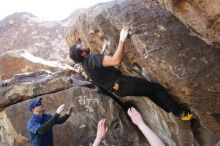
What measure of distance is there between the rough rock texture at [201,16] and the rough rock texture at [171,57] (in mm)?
392

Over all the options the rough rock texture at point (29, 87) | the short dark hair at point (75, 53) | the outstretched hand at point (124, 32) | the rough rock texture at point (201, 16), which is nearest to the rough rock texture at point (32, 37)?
the rough rock texture at point (29, 87)

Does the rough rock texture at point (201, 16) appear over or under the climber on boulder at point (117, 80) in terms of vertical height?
over

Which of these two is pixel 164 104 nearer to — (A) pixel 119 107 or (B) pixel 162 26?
(B) pixel 162 26

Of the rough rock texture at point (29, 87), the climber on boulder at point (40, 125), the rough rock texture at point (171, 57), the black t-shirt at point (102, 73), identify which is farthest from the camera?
the rough rock texture at point (29, 87)

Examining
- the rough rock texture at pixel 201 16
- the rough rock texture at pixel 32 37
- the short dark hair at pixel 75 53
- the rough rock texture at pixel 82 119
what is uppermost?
the rough rock texture at pixel 201 16

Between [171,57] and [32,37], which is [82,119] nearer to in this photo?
[171,57]

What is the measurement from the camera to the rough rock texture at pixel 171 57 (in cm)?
661

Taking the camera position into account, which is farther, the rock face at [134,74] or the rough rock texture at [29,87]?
the rough rock texture at [29,87]

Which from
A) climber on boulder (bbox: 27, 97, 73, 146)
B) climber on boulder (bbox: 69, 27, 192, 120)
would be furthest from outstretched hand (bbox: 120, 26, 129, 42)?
climber on boulder (bbox: 27, 97, 73, 146)

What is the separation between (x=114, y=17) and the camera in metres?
7.55

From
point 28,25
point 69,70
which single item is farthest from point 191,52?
point 28,25

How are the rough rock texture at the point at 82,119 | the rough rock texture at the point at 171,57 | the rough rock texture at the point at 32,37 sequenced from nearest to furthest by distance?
the rough rock texture at the point at 171,57
the rough rock texture at the point at 82,119
the rough rock texture at the point at 32,37

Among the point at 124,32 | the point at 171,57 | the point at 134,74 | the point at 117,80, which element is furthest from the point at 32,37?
the point at 171,57

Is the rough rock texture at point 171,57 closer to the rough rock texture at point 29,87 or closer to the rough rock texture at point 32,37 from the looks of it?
the rough rock texture at point 29,87
